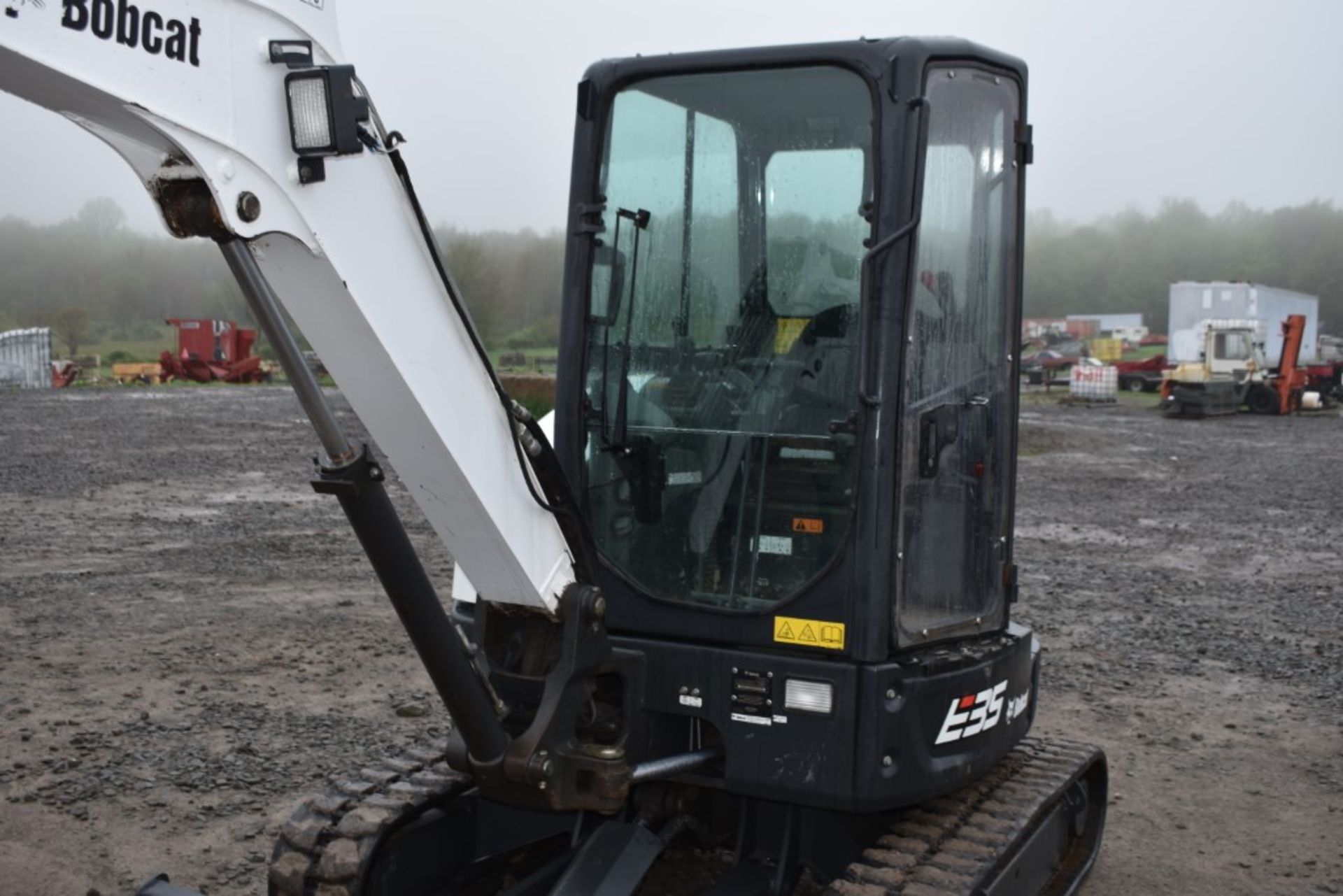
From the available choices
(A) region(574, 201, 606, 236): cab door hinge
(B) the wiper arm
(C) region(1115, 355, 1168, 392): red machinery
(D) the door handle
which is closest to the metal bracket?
(B) the wiper arm

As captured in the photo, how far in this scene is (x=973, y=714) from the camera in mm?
4129

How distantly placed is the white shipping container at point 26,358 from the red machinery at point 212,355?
2.90 meters

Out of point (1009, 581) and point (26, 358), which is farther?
point (26, 358)

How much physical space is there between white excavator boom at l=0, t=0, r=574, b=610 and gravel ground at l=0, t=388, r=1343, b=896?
2.44 meters

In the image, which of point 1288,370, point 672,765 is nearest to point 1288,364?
point 1288,370

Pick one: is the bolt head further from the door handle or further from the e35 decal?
the e35 decal

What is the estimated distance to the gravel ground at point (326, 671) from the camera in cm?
548

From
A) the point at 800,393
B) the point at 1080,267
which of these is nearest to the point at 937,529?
the point at 800,393

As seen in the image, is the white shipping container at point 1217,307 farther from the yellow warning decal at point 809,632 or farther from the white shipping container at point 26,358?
the yellow warning decal at point 809,632

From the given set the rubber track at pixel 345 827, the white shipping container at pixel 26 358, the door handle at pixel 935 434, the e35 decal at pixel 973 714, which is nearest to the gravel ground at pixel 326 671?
the rubber track at pixel 345 827

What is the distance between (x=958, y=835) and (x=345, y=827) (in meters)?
1.79

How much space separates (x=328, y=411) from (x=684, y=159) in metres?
1.69

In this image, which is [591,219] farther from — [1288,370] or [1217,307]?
[1217,307]

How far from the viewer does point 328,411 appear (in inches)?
114
